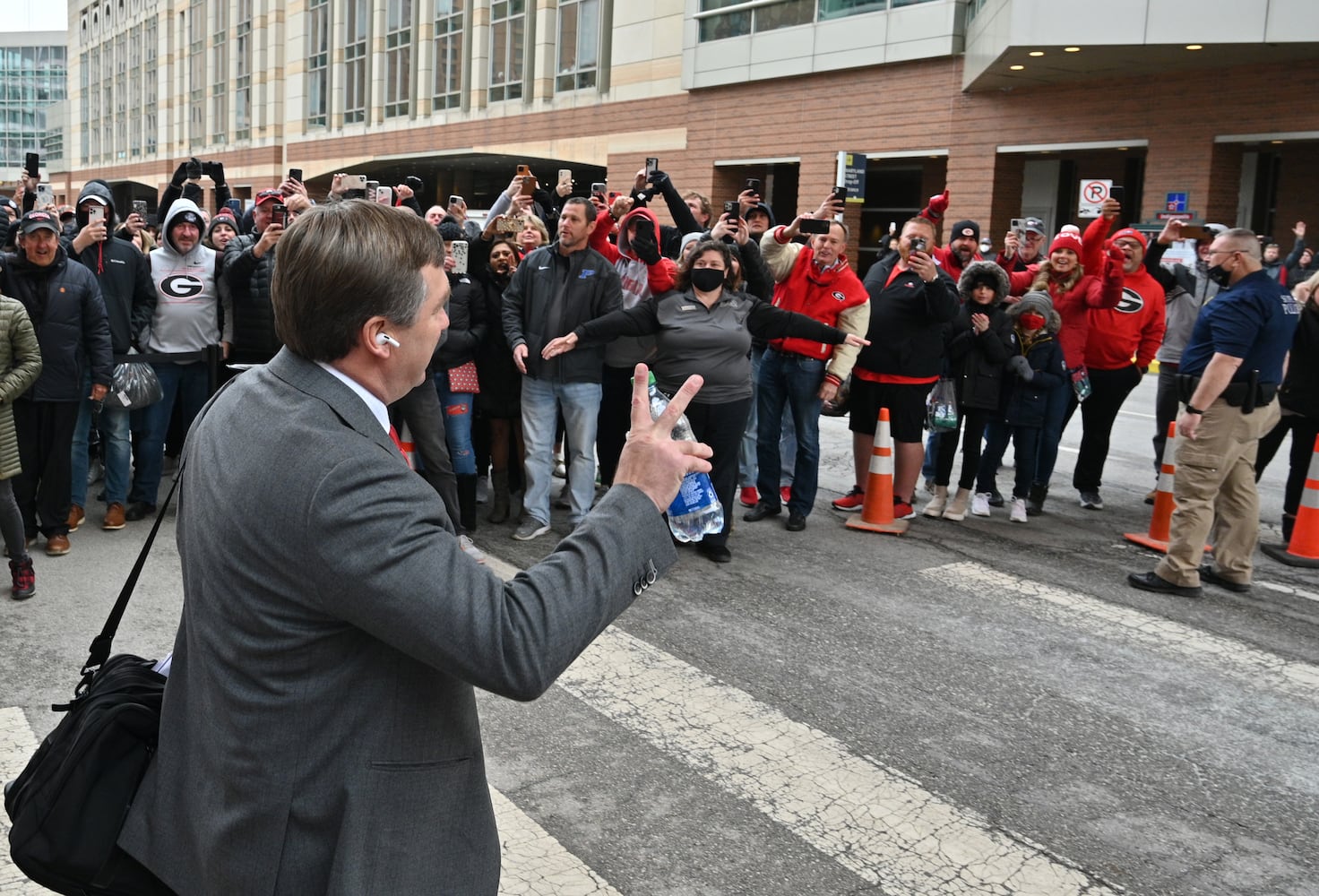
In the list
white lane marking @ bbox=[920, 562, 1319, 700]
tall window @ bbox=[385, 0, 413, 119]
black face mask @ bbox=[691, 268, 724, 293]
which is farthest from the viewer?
tall window @ bbox=[385, 0, 413, 119]

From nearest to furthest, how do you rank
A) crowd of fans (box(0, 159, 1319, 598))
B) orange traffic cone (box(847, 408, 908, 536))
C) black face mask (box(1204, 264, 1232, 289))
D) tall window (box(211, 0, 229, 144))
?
black face mask (box(1204, 264, 1232, 289)) → crowd of fans (box(0, 159, 1319, 598)) → orange traffic cone (box(847, 408, 908, 536)) → tall window (box(211, 0, 229, 144))

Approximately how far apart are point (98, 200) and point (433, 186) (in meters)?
34.9

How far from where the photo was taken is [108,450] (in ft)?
26.7

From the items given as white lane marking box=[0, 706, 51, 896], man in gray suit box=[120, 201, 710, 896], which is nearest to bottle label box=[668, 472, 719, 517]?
man in gray suit box=[120, 201, 710, 896]

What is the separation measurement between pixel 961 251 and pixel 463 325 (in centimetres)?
421

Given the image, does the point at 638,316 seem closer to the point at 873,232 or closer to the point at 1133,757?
the point at 1133,757

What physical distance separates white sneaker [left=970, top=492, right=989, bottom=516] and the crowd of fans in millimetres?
18

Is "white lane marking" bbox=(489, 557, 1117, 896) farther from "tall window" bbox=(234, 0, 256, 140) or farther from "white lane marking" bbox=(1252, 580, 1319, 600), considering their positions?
"tall window" bbox=(234, 0, 256, 140)

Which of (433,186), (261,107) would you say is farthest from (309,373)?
(261,107)

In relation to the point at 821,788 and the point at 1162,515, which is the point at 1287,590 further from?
the point at 821,788

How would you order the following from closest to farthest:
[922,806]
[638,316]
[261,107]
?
[922,806] → [638,316] → [261,107]

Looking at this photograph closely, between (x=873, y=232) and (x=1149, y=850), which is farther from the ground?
(x=873, y=232)

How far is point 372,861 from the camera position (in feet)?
6.07

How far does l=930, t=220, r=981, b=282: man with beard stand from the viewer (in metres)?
9.89
